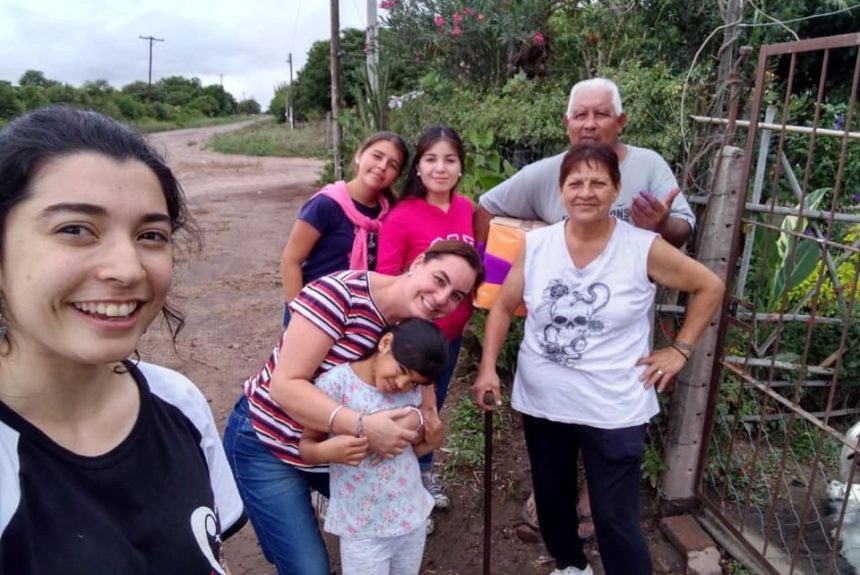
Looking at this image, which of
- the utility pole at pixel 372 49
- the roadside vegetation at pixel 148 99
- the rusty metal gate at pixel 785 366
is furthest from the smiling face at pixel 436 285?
the roadside vegetation at pixel 148 99

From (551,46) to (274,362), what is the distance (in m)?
5.79

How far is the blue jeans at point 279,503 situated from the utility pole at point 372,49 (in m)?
6.77

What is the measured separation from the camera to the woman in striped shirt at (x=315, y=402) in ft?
5.78

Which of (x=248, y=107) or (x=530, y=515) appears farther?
(x=248, y=107)

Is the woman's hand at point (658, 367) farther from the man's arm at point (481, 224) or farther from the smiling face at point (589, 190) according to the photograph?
the man's arm at point (481, 224)

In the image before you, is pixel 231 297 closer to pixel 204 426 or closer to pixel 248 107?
pixel 204 426

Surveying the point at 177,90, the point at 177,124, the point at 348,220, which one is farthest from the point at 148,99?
the point at 348,220

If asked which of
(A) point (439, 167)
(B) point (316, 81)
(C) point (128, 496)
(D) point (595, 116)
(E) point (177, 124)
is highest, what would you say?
(B) point (316, 81)

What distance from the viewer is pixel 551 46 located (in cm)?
667

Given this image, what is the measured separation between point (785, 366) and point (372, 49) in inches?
297

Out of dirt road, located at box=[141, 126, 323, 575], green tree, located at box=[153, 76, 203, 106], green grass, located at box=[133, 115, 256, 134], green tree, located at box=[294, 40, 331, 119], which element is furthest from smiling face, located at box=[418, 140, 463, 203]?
green tree, located at box=[153, 76, 203, 106]

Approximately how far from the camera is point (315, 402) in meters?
1.75

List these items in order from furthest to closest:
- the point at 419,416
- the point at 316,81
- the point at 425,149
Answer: the point at 316,81 < the point at 425,149 < the point at 419,416

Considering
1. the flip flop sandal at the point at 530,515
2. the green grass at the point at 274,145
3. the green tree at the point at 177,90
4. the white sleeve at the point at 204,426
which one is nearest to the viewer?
the white sleeve at the point at 204,426
